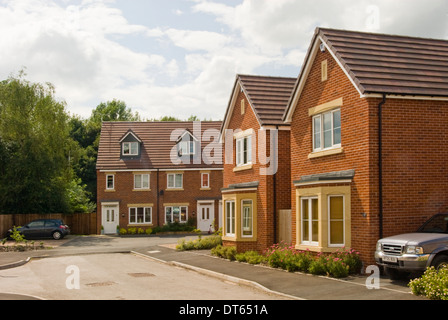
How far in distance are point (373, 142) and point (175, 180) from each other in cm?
3290

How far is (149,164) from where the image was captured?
4741cm

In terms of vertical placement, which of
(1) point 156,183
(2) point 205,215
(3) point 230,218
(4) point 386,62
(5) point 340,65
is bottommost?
(2) point 205,215

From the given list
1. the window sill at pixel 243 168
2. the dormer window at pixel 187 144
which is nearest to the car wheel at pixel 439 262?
the window sill at pixel 243 168

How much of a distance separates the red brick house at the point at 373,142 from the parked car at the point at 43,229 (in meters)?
24.9

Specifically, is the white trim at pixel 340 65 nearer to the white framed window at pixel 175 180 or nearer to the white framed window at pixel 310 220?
the white framed window at pixel 310 220

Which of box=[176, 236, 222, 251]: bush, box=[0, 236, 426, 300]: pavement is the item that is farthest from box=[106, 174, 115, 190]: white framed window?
box=[0, 236, 426, 300]: pavement

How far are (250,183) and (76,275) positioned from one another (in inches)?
334

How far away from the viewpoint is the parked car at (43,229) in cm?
3819

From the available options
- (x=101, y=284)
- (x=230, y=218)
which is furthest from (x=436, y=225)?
(x=230, y=218)

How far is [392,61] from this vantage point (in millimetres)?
17531

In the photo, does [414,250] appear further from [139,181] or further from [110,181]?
[110,181]
